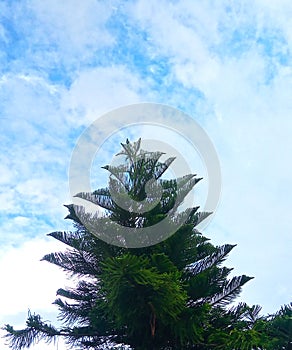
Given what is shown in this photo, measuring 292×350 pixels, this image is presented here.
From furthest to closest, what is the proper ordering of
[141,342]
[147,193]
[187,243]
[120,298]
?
1. [147,193]
2. [187,243]
3. [141,342]
4. [120,298]

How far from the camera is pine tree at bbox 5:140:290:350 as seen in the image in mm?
4988

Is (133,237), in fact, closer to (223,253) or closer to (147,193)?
(147,193)

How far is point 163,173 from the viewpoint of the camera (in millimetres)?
6453

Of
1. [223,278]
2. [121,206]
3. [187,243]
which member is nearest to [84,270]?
[121,206]

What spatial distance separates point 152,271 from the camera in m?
4.70

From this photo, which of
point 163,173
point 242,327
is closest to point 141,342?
point 242,327

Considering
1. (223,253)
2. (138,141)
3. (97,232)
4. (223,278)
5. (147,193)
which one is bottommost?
(223,278)

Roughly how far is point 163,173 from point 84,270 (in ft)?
5.47

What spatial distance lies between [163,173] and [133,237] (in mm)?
1116

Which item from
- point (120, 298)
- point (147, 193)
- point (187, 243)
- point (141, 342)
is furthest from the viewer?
point (147, 193)

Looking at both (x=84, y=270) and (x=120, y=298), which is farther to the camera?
(x=84, y=270)

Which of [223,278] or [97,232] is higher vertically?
[97,232]

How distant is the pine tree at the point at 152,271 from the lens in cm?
499

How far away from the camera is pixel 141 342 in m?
5.43
